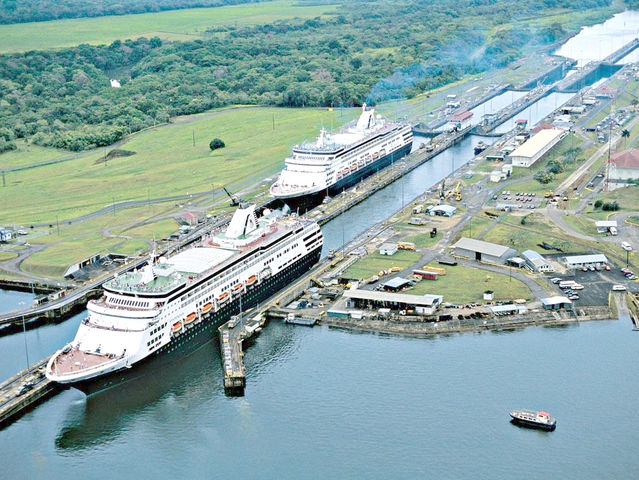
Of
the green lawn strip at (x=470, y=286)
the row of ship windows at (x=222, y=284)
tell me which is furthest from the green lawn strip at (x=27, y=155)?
the green lawn strip at (x=470, y=286)

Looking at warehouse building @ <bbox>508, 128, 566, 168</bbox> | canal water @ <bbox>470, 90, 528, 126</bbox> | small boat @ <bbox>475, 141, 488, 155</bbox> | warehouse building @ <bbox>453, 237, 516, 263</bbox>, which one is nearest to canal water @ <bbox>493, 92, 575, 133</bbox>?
canal water @ <bbox>470, 90, 528, 126</bbox>

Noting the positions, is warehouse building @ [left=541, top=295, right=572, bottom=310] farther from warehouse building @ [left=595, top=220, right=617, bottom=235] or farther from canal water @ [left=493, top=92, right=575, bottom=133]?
canal water @ [left=493, top=92, right=575, bottom=133]

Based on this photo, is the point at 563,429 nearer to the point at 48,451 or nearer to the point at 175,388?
the point at 175,388

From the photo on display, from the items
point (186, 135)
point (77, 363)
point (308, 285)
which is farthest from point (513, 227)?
point (186, 135)

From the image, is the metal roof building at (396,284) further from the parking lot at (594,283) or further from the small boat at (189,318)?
the small boat at (189,318)

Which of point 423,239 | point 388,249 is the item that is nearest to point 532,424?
point 388,249

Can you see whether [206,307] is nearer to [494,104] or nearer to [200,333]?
[200,333]
